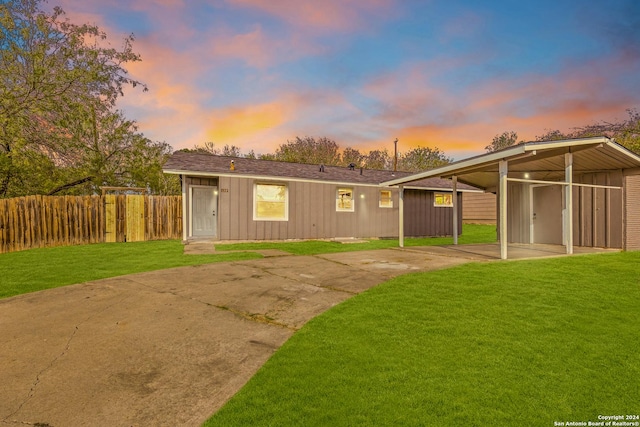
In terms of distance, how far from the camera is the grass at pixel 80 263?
5.92 meters

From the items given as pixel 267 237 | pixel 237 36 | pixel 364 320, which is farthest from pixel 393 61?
pixel 364 320

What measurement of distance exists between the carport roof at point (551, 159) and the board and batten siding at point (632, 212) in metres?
0.59

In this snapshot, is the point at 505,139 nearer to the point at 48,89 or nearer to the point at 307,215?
the point at 307,215

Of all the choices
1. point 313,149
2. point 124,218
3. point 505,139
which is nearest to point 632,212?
point 124,218

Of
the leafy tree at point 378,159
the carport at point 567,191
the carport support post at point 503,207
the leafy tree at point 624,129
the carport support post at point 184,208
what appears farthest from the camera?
the leafy tree at point 378,159

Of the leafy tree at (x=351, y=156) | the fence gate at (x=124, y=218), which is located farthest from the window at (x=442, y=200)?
the leafy tree at (x=351, y=156)

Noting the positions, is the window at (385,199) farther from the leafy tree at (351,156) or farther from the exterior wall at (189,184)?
the leafy tree at (351,156)

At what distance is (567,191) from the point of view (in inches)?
344

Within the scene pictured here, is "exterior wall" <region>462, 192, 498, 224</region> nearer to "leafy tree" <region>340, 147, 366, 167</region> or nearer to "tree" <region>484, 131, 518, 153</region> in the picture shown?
"leafy tree" <region>340, 147, 366, 167</region>

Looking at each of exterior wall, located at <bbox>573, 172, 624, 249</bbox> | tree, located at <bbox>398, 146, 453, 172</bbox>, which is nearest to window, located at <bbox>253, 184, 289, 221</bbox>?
exterior wall, located at <bbox>573, 172, 624, 249</bbox>

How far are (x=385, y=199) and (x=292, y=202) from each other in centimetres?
526

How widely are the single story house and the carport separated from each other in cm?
251

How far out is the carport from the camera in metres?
8.39

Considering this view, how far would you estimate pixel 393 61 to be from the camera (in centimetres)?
1481
